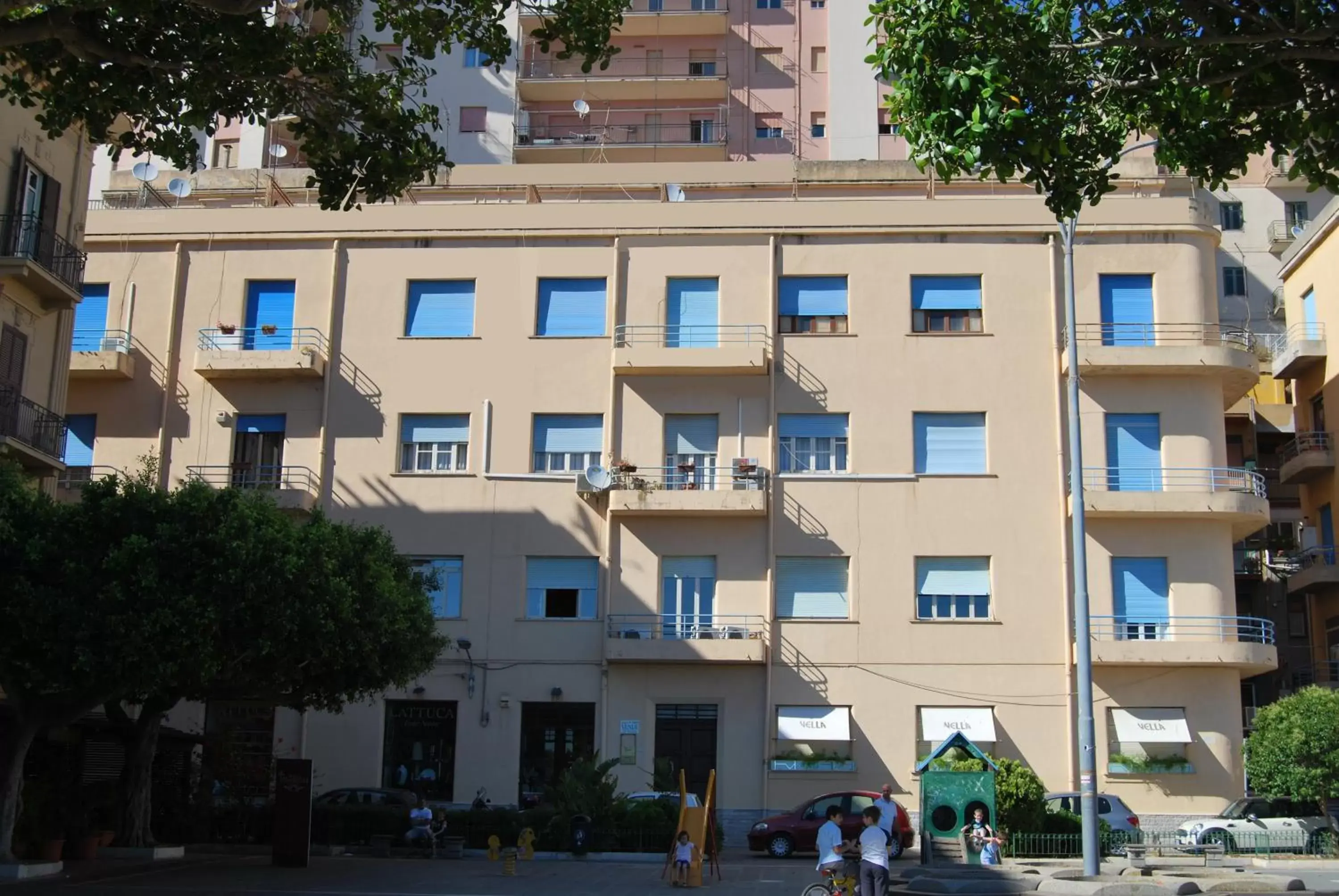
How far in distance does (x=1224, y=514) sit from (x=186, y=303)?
2583 centimetres

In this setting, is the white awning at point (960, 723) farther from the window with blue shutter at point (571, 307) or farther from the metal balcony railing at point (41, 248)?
the metal balcony railing at point (41, 248)

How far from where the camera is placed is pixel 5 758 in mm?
22797

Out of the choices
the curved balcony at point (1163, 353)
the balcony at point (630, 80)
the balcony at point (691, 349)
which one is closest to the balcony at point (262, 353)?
the balcony at point (691, 349)

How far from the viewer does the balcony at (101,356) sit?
35.7 meters

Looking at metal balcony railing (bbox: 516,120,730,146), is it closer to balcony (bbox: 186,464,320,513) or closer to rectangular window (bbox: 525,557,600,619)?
balcony (bbox: 186,464,320,513)

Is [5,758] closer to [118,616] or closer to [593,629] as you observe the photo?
[118,616]

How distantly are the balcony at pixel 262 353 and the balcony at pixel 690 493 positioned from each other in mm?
8245

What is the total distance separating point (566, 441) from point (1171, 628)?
14857mm

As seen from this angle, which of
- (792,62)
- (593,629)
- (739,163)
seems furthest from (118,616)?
(792,62)

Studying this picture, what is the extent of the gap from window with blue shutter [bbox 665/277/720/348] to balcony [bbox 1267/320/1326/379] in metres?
16.9

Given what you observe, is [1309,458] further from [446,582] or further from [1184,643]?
A: [446,582]

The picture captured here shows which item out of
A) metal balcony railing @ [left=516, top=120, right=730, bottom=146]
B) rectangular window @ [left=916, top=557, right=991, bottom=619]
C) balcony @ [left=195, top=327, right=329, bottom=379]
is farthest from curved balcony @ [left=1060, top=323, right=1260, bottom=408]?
metal balcony railing @ [left=516, top=120, right=730, bottom=146]

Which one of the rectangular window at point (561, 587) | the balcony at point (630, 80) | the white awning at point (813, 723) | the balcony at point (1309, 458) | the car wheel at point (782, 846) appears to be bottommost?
the car wheel at point (782, 846)

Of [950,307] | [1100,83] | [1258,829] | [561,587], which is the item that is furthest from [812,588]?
[1100,83]
